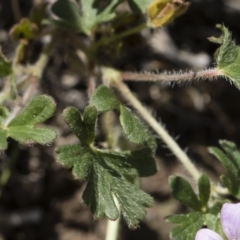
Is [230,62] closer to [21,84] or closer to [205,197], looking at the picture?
[205,197]

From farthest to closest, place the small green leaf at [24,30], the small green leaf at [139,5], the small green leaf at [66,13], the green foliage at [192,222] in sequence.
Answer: the small green leaf at [24,30] → the small green leaf at [66,13] → the small green leaf at [139,5] → the green foliage at [192,222]

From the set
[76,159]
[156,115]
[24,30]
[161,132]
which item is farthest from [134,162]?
[156,115]

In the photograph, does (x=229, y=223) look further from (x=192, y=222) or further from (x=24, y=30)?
(x=24, y=30)

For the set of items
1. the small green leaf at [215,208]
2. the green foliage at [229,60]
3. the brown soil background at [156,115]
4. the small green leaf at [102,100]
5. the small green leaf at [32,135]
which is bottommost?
the brown soil background at [156,115]

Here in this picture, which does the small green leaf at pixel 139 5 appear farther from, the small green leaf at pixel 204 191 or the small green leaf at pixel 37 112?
the small green leaf at pixel 204 191

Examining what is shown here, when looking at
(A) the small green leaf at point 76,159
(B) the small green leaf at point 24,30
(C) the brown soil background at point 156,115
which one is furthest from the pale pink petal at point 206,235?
(C) the brown soil background at point 156,115

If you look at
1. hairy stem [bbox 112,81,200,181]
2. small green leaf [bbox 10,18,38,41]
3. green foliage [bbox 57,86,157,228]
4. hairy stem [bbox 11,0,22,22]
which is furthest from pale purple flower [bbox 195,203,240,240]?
hairy stem [bbox 11,0,22,22]

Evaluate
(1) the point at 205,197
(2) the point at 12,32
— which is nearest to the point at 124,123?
(1) the point at 205,197

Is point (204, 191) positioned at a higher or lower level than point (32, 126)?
lower
